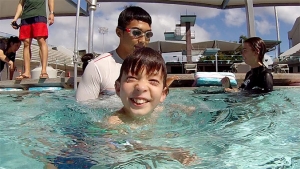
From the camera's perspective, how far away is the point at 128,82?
6.23 feet

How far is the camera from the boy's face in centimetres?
188

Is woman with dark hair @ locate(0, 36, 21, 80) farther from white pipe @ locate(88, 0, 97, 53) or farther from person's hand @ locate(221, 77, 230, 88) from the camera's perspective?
person's hand @ locate(221, 77, 230, 88)

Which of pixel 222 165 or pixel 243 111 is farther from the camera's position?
pixel 243 111

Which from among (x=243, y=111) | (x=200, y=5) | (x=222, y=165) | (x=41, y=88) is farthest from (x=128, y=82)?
(x=200, y=5)

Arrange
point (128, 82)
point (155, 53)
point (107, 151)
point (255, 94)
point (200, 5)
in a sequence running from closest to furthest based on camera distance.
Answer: point (107, 151), point (128, 82), point (155, 53), point (255, 94), point (200, 5)

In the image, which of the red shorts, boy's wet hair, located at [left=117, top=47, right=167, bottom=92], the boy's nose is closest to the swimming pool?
the boy's nose

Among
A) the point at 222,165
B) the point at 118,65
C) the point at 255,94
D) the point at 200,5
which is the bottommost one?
the point at 222,165

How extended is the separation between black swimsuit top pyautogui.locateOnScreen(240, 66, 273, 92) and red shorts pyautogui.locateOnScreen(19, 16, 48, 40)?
3510mm

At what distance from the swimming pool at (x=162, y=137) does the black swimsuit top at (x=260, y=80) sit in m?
0.75

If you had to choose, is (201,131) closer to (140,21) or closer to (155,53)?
(155,53)

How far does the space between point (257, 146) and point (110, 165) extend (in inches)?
31.4

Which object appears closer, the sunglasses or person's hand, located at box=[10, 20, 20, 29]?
the sunglasses

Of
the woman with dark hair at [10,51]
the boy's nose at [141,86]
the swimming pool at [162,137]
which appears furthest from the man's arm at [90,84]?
the woman with dark hair at [10,51]

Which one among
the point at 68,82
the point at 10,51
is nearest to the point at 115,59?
the point at 68,82
